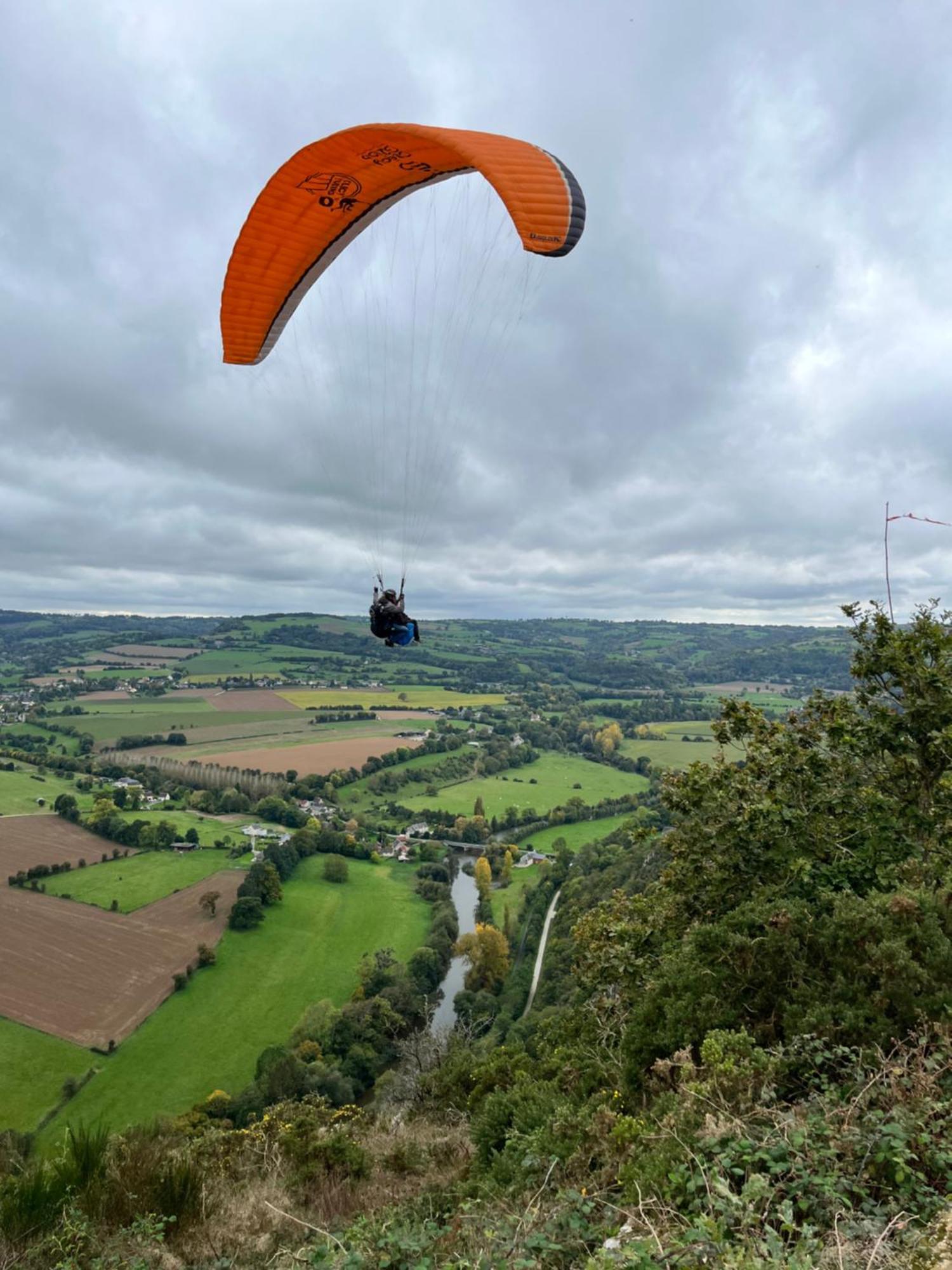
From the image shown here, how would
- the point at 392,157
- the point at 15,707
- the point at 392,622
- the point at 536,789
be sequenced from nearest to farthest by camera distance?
the point at 392,157
the point at 392,622
the point at 536,789
the point at 15,707

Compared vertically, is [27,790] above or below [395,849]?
above

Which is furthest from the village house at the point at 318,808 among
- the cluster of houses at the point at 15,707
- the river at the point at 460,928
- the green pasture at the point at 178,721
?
the cluster of houses at the point at 15,707

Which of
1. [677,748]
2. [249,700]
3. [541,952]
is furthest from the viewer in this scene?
[249,700]

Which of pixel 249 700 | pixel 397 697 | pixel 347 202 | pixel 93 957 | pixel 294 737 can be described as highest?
pixel 347 202

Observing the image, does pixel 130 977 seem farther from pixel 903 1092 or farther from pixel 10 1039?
pixel 903 1092

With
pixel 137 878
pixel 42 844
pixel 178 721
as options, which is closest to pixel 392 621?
pixel 137 878

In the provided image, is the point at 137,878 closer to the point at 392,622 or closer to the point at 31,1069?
the point at 31,1069

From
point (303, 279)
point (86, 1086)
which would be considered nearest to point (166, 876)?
point (86, 1086)

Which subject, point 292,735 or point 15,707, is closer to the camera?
point 292,735
